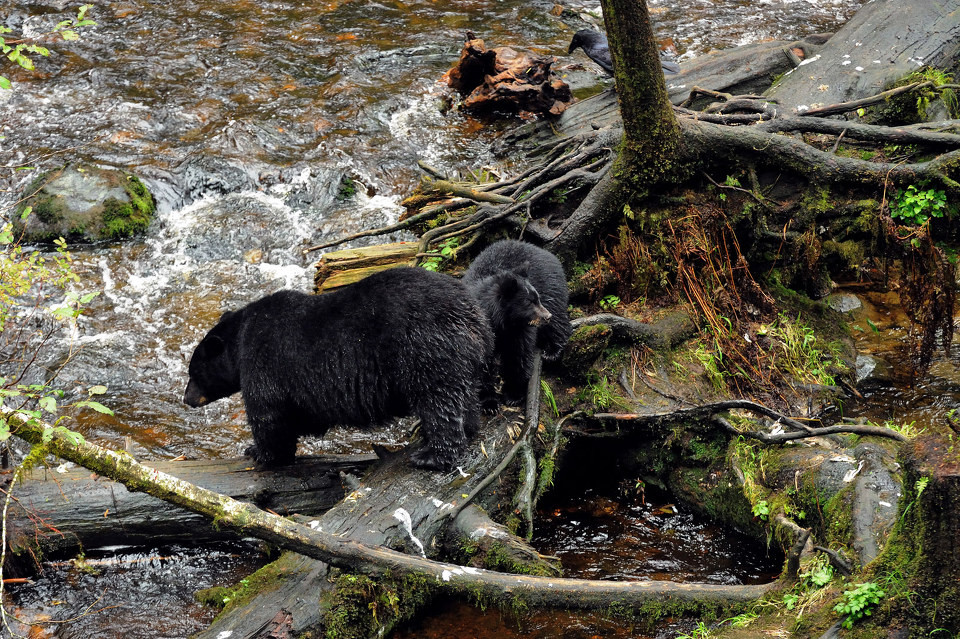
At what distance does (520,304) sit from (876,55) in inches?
202

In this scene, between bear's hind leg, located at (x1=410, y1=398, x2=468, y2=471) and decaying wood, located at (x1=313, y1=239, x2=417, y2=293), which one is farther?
decaying wood, located at (x1=313, y1=239, x2=417, y2=293)

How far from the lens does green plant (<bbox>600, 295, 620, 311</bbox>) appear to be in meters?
6.82

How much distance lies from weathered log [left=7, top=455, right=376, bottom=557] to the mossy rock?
4723mm

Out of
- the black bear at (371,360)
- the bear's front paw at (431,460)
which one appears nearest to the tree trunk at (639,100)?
the black bear at (371,360)

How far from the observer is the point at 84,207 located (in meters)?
9.61

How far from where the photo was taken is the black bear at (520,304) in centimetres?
557

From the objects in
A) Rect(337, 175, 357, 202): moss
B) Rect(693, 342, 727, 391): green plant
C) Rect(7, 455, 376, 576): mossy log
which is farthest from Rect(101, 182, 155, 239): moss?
Rect(693, 342, 727, 391): green plant

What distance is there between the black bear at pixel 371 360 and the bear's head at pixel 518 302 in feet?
0.99

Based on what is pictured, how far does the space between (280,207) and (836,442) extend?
7317 millimetres

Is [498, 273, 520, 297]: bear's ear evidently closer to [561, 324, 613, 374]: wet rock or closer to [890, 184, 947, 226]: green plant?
[561, 324, 613, 374]: wet rock

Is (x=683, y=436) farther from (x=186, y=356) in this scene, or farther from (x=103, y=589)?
(x=186, y=356)

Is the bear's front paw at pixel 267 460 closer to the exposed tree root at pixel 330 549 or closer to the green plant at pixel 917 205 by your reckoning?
the exposed tree root at pixel 330 549

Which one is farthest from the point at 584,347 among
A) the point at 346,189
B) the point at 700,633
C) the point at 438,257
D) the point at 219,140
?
the point at 219,140

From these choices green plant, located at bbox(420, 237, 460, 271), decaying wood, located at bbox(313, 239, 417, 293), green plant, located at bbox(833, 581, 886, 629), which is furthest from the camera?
decaying wood, located at bbox(313, 239, 417, 293)
